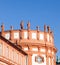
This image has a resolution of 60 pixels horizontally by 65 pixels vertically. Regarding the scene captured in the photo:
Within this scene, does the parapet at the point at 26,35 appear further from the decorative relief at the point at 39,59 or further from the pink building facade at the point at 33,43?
the decorative relief at the point at 39,59

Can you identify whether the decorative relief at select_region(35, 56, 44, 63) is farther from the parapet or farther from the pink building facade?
the parapet

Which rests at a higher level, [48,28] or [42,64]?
[48,28]

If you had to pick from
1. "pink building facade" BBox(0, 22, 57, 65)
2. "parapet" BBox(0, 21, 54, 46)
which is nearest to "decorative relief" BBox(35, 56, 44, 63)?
"pink building facade" BBox(0, 22, 57, 65)

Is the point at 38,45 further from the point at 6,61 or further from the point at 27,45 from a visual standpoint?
the point at 6,61

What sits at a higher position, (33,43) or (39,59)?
(33,43)

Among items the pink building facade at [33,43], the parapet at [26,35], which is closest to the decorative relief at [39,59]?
the pink building facade at [33,43]

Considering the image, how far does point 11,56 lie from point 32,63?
16.9 metres

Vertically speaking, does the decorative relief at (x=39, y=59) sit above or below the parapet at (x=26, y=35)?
below

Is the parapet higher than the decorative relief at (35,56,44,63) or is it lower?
higher

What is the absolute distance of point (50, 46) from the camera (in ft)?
255

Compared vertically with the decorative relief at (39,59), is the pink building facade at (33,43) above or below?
above

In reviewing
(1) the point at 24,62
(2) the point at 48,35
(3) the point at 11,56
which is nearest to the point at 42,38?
(2) the point at 48,35

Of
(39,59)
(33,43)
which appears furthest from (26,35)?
(39,59)

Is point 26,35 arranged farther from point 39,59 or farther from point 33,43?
point 39,59
